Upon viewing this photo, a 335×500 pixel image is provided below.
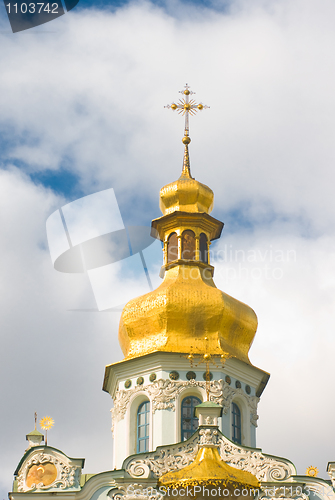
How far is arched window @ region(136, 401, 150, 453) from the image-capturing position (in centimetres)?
3284

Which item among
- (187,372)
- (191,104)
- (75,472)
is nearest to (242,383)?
(187,372)

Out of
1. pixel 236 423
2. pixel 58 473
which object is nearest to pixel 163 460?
pixel 58 473

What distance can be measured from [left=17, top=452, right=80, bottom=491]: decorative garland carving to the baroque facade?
0.03 m

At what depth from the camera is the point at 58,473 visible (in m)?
30.2

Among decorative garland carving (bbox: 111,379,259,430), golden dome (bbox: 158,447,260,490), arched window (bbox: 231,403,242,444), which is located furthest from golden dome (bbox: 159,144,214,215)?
golden dome (bbox: 158,447,260,490)

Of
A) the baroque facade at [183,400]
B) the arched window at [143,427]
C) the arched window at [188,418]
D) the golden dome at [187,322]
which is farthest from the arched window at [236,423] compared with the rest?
the arched window at [143,427]

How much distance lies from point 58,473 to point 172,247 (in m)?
11.3

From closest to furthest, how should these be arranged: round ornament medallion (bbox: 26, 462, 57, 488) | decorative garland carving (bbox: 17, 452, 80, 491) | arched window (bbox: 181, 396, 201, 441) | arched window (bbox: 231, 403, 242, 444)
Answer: decorative garland carving (bbox: 17, 452, 80, 491) < round ornament medallion (bbox: 26, 462, 57, 488) < arched window (bbox: 181, 396, 201, 441) < arched window (bbox: 231, 403, 242, 444)

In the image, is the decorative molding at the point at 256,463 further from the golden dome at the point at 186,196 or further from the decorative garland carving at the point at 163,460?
the golden dome at the point at 186,196

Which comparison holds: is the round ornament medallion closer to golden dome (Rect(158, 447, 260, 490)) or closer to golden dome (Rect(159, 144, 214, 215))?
golden dome (Rect(158, 447, 260, 490))

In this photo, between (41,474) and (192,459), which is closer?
(41,474)

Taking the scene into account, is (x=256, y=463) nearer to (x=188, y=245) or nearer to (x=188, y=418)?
(x=188, y=418)

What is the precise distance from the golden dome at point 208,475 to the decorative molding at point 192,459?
241cm

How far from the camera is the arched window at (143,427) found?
32844 mm
